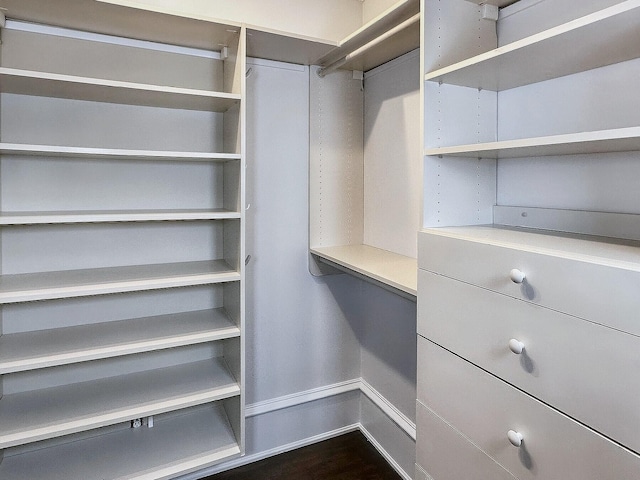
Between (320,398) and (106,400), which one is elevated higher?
(106,400)

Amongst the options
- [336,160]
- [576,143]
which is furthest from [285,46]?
[576,143]

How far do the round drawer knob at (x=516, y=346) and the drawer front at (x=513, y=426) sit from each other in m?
0.12

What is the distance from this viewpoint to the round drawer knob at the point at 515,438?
104 centimetres

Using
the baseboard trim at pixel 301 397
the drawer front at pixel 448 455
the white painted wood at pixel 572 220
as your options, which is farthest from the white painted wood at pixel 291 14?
the baseboard trim at pixel 301 397

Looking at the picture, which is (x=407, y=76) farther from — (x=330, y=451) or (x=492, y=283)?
(x=330, y=451)

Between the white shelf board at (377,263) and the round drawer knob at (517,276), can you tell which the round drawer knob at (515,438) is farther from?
the white shelf board at (377,263)

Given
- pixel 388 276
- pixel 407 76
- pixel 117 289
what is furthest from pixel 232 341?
pixel 407 76

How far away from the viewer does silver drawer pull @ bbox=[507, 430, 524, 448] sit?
1.04m

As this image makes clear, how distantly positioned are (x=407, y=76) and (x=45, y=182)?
163 cm

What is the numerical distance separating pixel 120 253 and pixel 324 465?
1441 millimetres

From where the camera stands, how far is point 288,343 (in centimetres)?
229

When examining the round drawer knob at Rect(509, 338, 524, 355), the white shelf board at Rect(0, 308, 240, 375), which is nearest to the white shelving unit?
the white shelf board at Rect(0, 308, 240, 375)

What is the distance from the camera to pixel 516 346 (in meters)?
1.03

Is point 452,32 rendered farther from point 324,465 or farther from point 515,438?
point 324,465
